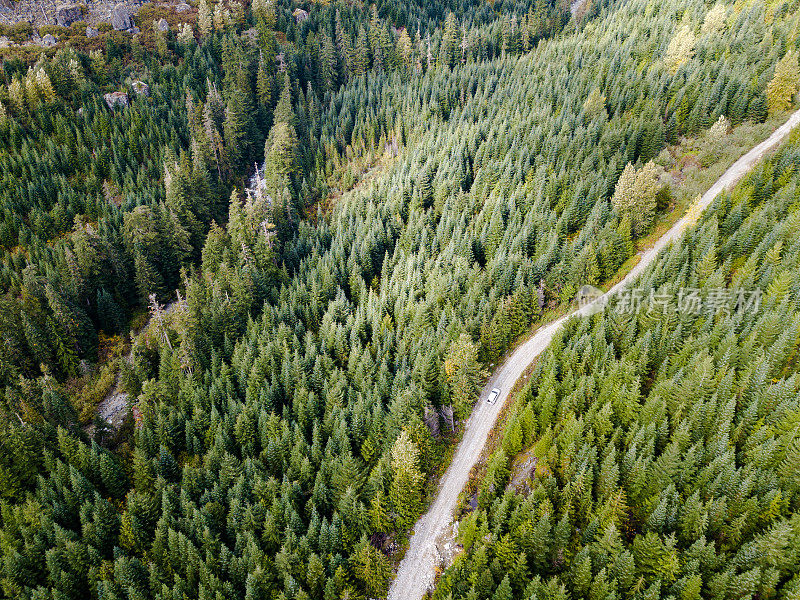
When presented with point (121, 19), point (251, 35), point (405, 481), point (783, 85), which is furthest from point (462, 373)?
point (121, 19)

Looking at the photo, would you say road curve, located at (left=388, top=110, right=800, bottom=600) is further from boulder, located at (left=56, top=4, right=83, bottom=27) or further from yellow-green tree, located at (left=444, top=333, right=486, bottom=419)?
boulder, located at (left=56, top=4, right=83, bottom=27)

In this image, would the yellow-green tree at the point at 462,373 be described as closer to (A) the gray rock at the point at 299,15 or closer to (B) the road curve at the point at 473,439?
(B) the road curve at the point at 473,439

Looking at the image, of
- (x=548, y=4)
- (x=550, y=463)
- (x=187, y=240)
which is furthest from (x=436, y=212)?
(x=548, y=4)

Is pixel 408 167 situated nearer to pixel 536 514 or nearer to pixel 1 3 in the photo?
pixel 536 514

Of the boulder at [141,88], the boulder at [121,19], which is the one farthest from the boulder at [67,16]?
the boulder at [141,88]

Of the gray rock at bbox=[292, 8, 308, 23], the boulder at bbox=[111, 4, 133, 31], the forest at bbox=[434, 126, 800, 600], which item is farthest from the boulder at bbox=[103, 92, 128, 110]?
the forest at bbox=[434, 126, 800, 600]

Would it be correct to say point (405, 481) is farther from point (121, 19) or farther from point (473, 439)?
point (121, 19)

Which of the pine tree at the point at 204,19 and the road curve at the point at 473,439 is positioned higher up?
the pine tree at the point at 204,19
